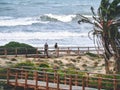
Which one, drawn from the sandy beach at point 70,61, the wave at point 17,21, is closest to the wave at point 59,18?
the wave at point 17,21

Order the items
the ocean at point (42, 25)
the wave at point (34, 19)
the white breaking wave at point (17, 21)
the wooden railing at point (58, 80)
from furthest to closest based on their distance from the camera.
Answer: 1. the wave at point (34, 19)
2. the white breaking wave at point (17, 21)
3. the ocean at point (42, 25)
4. the wooden railing at point (58, 80)

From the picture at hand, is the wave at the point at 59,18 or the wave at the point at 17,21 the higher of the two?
the wave at the point at 59,18

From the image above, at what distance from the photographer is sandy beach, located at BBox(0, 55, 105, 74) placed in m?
40.3

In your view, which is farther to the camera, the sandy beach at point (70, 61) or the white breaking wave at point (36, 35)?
the white breaking wave at point (36, 35)

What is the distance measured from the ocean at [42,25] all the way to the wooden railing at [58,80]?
21988mm

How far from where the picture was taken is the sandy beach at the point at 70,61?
40281 millimetres

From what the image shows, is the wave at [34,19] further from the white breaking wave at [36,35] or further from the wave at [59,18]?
the white breaking wave at [36,35]

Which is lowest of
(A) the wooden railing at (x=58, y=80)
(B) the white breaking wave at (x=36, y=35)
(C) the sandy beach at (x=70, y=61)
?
(A) the wooden railing at (x=58, y=80)

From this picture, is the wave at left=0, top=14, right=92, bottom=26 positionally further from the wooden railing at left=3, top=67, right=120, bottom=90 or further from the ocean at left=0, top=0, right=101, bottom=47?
the wooden railing at left=3, top=67, right=120, bottom=90

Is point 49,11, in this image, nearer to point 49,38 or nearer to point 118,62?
point 49,38

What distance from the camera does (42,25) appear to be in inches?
3575

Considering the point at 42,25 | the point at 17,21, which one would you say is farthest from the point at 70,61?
the point at 17,21

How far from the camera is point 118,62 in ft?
111

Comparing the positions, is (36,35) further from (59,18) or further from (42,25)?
(59,18)
